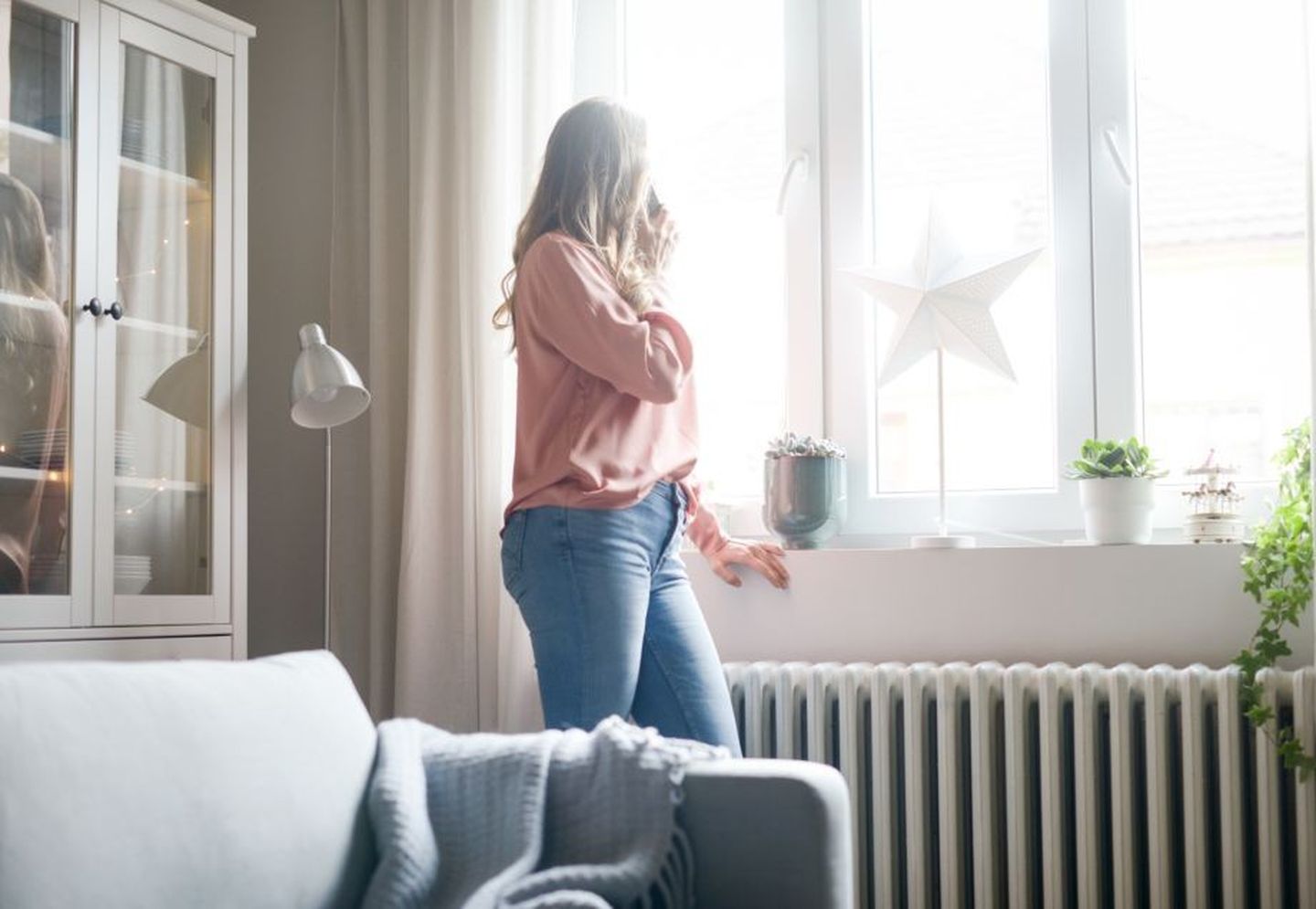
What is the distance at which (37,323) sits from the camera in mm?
2604

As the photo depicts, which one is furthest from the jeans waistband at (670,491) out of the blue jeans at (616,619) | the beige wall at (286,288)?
the beige wall at (286,288)

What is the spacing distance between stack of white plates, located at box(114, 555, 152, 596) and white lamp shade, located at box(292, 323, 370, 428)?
383 mm

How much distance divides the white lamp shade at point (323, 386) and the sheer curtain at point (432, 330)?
26 centimetres

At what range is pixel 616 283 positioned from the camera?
2312 millimetres

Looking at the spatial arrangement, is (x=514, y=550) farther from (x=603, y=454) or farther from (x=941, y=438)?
(x=941, y=438)

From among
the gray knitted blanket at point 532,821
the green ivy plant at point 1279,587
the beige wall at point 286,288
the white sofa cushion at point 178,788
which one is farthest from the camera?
the beige wall at point 286,288

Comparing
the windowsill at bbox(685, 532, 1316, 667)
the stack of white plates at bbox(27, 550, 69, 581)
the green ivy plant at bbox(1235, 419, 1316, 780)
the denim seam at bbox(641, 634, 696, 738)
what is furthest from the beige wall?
the green ivy plant at bbox(1235, 419, 1316, 780)

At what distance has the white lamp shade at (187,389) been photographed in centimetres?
280

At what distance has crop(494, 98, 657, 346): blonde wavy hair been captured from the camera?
2322 mm

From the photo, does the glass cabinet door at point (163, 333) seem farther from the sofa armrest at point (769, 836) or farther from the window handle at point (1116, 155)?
the window handle at point (1116, 155)

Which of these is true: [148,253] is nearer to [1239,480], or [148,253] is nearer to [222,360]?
[222,360]

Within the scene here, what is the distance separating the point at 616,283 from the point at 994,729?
98cm

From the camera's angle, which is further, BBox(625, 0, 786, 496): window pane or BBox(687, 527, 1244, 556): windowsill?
BBox(625, 0, 786, 496): window pane

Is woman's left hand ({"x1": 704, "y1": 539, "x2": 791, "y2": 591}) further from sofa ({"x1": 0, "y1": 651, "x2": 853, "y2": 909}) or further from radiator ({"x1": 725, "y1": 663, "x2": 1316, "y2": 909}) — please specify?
sofa ({"x1": 0, "y1": 651, "x2": 853, "y2": 909})
